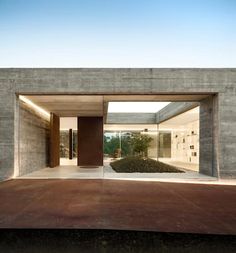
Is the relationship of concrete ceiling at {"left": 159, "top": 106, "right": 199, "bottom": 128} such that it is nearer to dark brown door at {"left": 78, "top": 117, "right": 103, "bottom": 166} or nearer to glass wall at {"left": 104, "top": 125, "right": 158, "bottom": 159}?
glass wall at {"left": 104, "top": 125, "right": 158, "bottom": 159}

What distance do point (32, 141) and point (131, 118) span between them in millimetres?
9745

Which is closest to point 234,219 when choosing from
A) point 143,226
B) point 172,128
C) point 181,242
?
point 181,242

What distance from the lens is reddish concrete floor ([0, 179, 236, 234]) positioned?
144 inches

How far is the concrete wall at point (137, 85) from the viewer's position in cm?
857

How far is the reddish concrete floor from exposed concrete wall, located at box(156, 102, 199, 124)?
19.3ft

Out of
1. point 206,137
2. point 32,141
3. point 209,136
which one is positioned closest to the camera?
point 209,136

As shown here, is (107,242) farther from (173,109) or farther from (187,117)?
(187,117)

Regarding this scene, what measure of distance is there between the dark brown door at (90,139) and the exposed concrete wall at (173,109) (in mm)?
4365

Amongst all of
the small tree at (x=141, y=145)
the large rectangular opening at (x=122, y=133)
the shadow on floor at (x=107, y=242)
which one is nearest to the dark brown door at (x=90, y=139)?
the large rectangular opening at (x=122, y=133)

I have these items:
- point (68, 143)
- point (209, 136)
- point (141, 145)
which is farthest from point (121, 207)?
point (68, 143)

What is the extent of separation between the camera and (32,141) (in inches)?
438

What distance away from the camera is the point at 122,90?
8664 millimetres

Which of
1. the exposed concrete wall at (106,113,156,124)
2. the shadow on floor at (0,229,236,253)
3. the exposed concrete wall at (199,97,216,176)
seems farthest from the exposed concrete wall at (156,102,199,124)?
the shadow on floor at (0,229,236,253)

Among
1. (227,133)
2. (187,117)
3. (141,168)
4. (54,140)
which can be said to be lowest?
(141,168)
